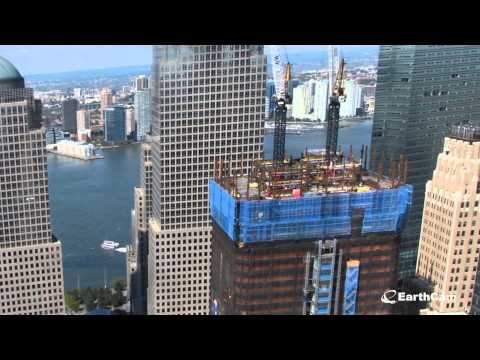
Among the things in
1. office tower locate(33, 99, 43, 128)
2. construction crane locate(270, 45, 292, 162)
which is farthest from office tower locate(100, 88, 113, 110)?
A: construction crane locate(270, 45, 292, 162)

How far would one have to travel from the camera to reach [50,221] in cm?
975

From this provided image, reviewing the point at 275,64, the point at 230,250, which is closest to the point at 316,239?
the point at 230,250

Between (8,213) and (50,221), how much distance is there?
70cm

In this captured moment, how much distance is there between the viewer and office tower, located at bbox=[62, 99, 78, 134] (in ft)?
30.9

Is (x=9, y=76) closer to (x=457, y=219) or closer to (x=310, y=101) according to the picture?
(x=310, y=101)

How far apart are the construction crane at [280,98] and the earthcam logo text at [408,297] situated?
224cm

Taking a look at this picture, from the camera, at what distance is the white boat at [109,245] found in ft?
36.2

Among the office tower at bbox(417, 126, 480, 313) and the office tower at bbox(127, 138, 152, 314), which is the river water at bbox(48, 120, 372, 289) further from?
the office tower at bbox(417, 126, 480, 313)

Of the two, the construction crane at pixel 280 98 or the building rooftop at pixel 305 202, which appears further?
the construction crane at pixel 280 98

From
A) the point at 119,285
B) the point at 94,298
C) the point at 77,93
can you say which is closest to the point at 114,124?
the point at 77,93

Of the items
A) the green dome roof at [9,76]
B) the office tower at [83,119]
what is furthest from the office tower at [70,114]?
the green dome roof at [9,76]

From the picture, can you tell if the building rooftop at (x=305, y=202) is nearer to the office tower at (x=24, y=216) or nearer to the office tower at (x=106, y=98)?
the office tower at (x=106, y=98)

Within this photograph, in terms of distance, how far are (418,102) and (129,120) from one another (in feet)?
18.7

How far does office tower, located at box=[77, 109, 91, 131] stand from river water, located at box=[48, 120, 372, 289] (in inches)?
26.5
